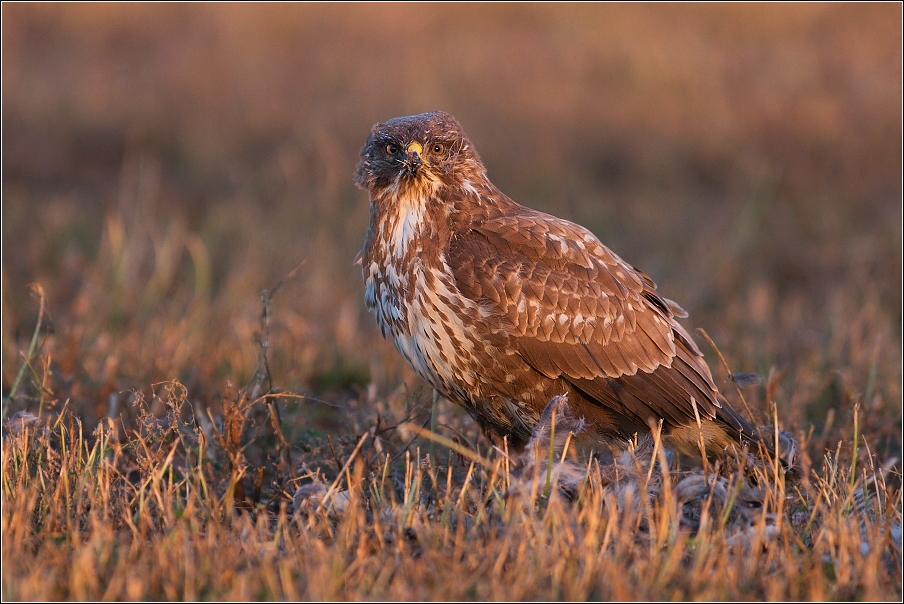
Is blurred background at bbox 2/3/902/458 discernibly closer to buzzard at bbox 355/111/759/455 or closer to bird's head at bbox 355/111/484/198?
buzzard at bbox 355/111/759/455

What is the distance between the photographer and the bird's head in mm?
4348

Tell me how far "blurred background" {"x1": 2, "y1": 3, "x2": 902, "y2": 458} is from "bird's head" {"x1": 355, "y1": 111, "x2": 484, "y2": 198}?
1.07m

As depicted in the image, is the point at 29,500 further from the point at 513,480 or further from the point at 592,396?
the point at 592,396

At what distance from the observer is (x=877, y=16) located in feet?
44.0

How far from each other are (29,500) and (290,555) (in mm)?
886

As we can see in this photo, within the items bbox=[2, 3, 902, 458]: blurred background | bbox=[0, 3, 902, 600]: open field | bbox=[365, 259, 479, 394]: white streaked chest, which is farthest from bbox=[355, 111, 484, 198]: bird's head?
bbox=[2, 3, 902, 458]: blurred background

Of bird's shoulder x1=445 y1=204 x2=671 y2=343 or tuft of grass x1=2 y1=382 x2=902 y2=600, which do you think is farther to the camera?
bird's shoulder x1=445 y1=204 x2=671 y2=343

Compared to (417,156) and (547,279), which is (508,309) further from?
(417,156)

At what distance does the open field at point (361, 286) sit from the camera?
3.20 metres

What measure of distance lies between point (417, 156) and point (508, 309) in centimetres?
76

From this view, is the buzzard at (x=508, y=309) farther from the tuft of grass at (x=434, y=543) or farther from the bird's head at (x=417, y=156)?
the tuft of grass at (x=434, y=543)

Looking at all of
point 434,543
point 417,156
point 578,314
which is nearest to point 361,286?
point 417,156

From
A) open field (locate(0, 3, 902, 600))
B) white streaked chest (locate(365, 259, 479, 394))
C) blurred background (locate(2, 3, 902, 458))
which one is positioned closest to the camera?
open field (locate(0, 3, 902, 600))

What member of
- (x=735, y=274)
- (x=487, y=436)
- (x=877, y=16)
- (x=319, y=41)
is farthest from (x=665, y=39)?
(x=487, y=436)
